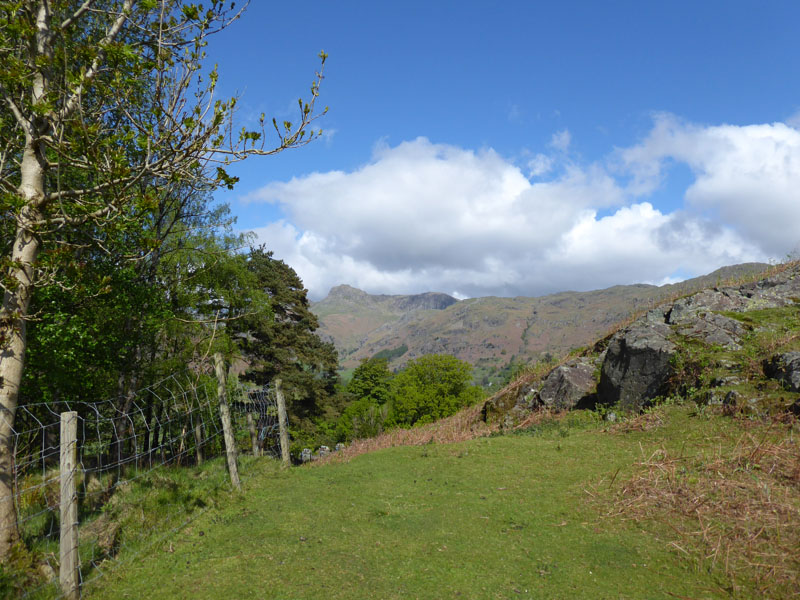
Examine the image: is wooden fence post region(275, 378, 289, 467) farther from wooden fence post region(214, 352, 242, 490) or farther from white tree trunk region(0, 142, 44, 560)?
white tree trunk region(0, 142, 44, 560)

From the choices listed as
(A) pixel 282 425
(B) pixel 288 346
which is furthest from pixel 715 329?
(B) pixel 288 346

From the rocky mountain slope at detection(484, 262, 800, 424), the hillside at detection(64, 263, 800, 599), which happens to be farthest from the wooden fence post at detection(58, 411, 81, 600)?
the rocky mountain slope at detection(484, 262, 800, 424)

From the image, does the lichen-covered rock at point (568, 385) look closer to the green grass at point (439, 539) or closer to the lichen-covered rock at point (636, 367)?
the lichen-covered rock at point (636, 367)

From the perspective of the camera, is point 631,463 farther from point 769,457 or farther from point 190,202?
point 190,202

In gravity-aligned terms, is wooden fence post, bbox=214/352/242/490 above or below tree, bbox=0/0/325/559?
below

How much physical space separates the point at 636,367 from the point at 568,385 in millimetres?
3246

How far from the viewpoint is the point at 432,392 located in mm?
46156

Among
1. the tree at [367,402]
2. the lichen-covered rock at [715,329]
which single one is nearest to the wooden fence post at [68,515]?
the lichen-covered rock at [715,329]

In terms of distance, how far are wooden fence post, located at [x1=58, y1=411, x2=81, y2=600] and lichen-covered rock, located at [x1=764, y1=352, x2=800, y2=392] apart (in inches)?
616

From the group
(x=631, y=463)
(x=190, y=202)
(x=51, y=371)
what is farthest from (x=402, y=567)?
(x=190, y=202)

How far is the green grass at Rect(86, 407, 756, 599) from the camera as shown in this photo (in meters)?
6.18

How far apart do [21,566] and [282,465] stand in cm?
714

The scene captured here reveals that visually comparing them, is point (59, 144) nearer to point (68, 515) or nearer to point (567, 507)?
point (68, 515)

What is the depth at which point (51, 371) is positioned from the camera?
1191cm
